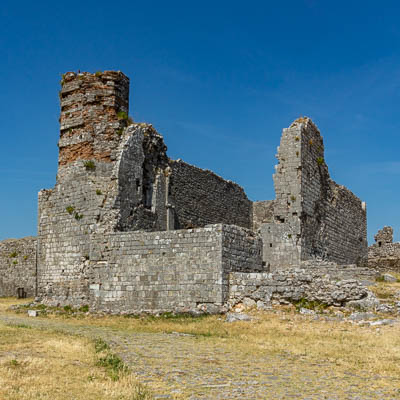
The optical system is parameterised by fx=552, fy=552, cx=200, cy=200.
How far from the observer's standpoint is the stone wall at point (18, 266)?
1169 inches

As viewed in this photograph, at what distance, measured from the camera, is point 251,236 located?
57.5 ft

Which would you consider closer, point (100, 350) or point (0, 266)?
point (100, 350)

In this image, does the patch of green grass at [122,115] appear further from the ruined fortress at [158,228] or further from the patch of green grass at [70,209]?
the patch of green grass at [70,209]

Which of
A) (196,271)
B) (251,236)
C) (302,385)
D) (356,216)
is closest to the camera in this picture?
(302,385)

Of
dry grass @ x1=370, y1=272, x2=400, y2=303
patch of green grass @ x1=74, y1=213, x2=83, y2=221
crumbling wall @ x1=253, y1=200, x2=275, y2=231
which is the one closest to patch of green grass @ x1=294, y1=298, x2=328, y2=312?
dry grass @ x1=370, y1=272, x2=400, y2=303

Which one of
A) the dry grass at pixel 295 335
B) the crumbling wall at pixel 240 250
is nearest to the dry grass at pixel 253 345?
the dry grass at pixel 295 335

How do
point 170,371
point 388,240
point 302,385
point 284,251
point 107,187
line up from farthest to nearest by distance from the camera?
1. point 388,240
2. point 284,251
3. point 107,187
4. point 170,371
5. point 302,385

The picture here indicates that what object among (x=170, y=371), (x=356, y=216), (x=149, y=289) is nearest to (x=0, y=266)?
(x=149, y=289)

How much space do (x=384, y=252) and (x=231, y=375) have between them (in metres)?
31.0

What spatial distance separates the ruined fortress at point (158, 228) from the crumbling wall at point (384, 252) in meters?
8.21

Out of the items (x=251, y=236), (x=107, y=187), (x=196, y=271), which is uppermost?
(x=107, y=187)

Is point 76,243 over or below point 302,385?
over

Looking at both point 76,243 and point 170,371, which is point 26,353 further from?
point 76,243

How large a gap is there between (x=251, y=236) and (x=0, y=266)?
62.3 feet
